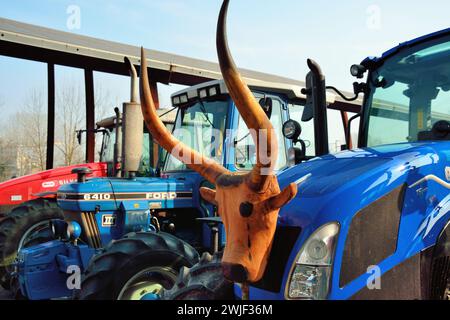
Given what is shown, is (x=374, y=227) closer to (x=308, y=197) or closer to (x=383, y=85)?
(x=308, y=197)

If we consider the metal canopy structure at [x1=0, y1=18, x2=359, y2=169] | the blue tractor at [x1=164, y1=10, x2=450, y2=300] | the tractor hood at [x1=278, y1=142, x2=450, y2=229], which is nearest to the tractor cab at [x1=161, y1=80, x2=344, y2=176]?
the tractor hood at [x1=278, y1=142, x2=450, y2=229]

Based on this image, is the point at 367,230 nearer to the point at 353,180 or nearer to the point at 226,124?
the point at 353,180

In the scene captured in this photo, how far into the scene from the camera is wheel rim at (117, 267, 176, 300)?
12.1 feet

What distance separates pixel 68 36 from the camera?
949 cm

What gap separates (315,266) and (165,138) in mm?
930

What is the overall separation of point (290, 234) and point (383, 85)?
6.45ft

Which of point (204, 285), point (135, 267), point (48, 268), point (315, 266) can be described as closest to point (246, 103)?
point (315, 266)

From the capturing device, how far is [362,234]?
77.9 inches

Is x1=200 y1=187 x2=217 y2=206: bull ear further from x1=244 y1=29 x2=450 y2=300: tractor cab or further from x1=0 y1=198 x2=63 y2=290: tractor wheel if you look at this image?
x1=0 y1=198 x2=63 y2=290: tractor wheel

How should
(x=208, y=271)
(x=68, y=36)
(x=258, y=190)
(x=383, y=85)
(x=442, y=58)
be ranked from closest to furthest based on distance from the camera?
(x=258, y=190)
(x=208, y=271)
(x=442, y=58)
(x=383, y=85)
(x=68, y=36)

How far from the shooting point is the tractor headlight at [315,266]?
6.23ft

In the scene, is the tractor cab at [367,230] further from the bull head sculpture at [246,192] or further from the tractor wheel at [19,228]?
the tractor wheel at [19,228]

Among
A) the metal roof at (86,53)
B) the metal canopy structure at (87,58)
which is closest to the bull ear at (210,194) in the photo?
the metal canopy structure at (87,58)
